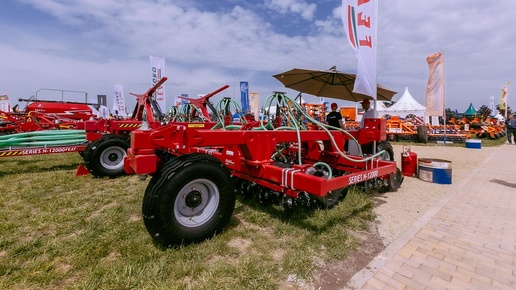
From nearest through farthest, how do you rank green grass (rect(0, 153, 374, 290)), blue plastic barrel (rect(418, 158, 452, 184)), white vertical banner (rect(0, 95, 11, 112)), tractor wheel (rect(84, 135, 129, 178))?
green grass (rect(0, 153, 374, 290)) < tractor wheel (rect(84, 135, 129, 178)) < blue plastic barrel (rect(418, 158, 452, 184)) < white vertical banner (rect(0, 95, 11, 112))

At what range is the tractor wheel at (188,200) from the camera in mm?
2346

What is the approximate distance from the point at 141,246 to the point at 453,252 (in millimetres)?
3169

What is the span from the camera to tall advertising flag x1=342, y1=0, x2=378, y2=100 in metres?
4.54

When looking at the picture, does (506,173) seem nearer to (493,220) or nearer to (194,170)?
(493,220)

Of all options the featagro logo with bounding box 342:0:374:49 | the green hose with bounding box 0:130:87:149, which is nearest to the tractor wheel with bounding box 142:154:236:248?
the featagro logo with bounding box 342:0:374:49

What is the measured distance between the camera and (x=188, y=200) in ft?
8.43

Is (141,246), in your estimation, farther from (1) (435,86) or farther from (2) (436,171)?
(1) (435,86)

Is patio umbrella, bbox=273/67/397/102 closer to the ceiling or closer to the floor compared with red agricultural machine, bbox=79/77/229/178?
closer to the ceiling

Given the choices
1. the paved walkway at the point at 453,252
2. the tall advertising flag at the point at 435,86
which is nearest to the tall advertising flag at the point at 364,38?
the paved walkway at the point at 453,252

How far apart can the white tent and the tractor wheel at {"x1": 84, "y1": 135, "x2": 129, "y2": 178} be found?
2376 centimetres

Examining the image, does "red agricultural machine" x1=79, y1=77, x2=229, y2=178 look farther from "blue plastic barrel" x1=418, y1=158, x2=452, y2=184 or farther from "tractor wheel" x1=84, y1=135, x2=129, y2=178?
"blue plastic barrel" x1=418, y1=158, x2=452, y2=184

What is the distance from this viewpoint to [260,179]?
10.6 ft

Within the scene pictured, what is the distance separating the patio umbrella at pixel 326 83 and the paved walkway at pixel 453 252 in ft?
9.56

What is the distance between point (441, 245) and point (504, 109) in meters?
28.5
